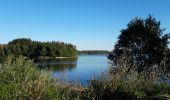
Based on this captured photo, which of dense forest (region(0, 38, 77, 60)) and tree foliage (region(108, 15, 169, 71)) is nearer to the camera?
tree foliage (region(108, 15, 169, 71))

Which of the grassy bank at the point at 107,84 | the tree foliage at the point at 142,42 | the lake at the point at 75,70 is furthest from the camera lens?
the tree foliage at the point at 142,42

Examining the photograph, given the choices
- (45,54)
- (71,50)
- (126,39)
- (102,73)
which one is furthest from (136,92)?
(71,50)

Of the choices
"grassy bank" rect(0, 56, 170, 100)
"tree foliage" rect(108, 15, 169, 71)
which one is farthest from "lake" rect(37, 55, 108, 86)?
→ "tree foliage" rect(108, 15, 169, 71)

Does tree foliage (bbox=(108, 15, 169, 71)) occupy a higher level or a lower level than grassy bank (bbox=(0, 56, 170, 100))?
higher

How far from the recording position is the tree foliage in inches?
957

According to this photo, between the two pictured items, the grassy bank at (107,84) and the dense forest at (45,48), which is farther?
the dense forest at (45,48)

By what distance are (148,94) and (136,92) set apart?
0.45 meters

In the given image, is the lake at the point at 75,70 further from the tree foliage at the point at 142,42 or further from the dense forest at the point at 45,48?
the dense forest at the point at 45,48

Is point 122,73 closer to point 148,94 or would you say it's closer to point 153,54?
point 148,94

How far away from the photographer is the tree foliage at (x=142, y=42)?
79.8 feet

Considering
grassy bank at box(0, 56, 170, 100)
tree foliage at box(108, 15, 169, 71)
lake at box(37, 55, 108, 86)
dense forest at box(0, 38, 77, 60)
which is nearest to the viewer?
grassy bank at box(0, 56, 170, 100)

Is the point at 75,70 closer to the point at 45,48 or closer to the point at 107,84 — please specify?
the point at 107,84

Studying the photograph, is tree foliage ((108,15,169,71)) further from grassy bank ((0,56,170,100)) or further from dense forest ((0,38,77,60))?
dense forest ((0,38,77,60))

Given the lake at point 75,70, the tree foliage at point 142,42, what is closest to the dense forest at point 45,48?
the lake at point 75,70
